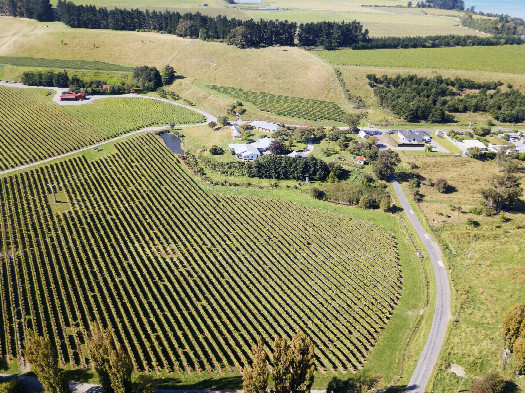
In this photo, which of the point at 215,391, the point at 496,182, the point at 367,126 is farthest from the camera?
the point at 367,126

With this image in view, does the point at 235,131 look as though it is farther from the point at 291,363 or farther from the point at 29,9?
the point at 29,9

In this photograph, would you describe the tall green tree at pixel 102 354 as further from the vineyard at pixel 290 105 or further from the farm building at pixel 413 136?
the vineyard at pixel 290 105

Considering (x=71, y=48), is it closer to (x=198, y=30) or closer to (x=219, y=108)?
(x=198, y=30)

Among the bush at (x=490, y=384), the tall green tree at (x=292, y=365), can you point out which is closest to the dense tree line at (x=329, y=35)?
the bush at (x=490, y=384)

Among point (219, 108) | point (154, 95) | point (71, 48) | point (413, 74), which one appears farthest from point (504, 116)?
point (71, 48)

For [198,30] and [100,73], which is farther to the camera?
[198,30]

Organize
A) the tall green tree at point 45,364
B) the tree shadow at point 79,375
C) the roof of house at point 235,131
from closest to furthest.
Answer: the tall green tree at point 45,364 < the tree shadow at point 79,375 < the roof of house at point 235,131
